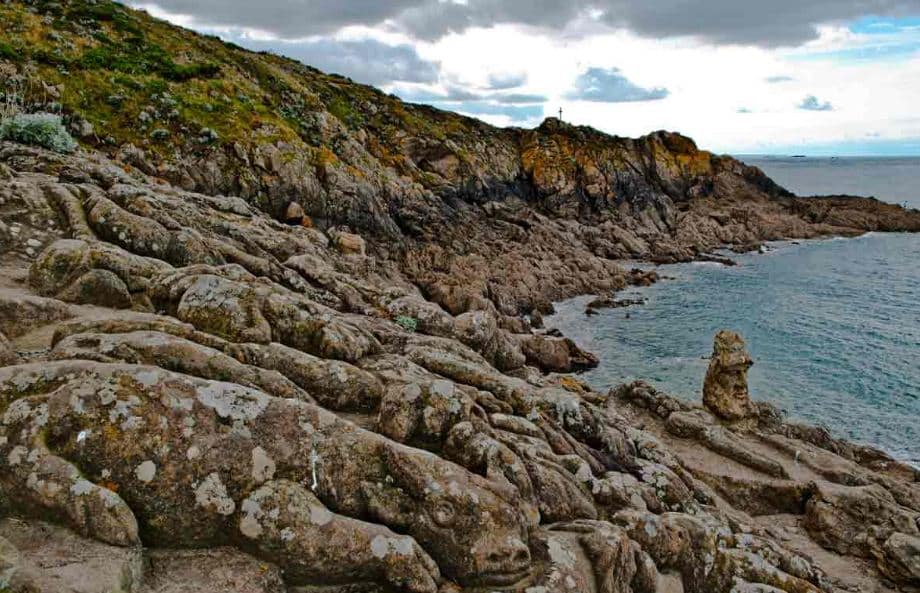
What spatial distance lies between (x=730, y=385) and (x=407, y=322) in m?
21.4

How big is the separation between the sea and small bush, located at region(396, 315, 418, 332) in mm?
25277

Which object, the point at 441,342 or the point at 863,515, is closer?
the point at 441,342

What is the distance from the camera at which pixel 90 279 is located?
14.4 metres

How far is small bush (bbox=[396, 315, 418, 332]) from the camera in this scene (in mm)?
21144

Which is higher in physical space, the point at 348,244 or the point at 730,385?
the point at 348,244

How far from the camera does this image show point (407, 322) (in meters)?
21.5

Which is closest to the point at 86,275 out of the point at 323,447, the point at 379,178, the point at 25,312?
the point at 25,312

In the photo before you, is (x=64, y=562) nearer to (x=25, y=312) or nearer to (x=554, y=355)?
(x=25, y=312)

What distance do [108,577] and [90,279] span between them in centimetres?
947

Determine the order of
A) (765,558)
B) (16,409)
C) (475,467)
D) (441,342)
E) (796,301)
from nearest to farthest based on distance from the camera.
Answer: (16,409)
(475,467)
(765,558)
(441,342)
(796,301)

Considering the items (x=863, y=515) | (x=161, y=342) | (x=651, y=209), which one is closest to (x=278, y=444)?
(x=161, y=342)

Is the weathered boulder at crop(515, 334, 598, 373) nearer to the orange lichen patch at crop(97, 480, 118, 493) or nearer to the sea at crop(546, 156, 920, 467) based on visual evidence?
the sea at crop(546, 156, 920, 467)

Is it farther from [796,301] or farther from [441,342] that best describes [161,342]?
[796,301]

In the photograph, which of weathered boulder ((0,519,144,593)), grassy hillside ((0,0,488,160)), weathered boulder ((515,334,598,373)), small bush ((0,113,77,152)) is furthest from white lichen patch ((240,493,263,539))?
grassy hillside ((0,0,488,160))
